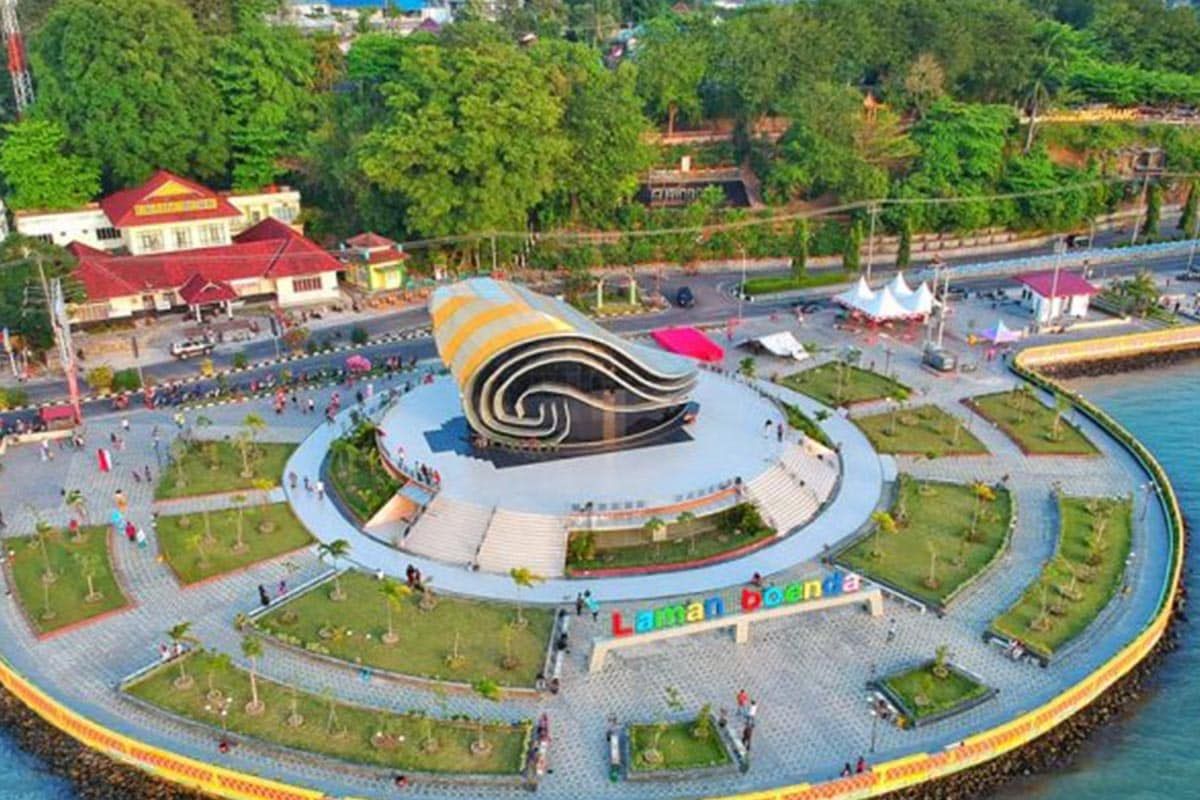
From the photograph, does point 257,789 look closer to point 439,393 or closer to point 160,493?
point 160,493

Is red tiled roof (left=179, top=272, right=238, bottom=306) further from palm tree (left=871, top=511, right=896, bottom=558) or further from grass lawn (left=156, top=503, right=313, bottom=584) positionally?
palm tree (left=871, top=511, right=896, bottom=558)

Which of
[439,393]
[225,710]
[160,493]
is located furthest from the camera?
[439,393]

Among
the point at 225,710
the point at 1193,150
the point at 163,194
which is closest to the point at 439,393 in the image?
the point at 225,710

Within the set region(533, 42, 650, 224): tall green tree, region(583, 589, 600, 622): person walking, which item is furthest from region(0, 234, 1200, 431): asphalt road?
region(583, 589, 600, 622): person walking

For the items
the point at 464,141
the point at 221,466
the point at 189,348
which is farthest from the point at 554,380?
the point at 464,141

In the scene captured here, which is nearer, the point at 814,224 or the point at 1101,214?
the point at 814,224

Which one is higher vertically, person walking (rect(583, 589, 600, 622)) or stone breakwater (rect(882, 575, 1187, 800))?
person walking (rect(583, 589, 600, 622))
